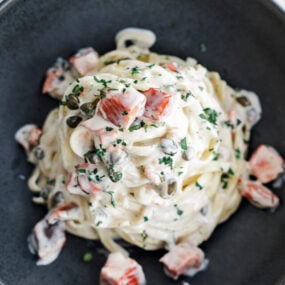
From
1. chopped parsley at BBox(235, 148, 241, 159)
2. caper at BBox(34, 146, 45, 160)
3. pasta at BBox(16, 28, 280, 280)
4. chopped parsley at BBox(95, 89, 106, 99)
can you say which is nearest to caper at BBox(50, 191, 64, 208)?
pasta at BBox(16, 28, 280, 280)

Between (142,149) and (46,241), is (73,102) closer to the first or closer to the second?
(142,149)

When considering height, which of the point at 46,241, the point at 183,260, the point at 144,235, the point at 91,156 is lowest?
the point at 46,241

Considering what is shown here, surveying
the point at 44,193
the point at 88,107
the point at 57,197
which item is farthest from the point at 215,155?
the point at 44,193

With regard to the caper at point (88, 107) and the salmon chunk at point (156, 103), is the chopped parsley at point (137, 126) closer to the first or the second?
the salmon chunk at point (156, 103)

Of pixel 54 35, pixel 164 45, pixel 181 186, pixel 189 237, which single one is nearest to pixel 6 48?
pixel 54 35

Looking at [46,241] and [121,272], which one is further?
[46,241]

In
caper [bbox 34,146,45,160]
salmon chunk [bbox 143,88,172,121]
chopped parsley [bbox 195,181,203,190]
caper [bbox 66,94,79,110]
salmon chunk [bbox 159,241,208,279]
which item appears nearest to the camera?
salmon chunk [bbox 143,88,172,121]

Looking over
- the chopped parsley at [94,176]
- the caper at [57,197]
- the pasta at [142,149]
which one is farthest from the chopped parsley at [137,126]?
the caper at [57,197]

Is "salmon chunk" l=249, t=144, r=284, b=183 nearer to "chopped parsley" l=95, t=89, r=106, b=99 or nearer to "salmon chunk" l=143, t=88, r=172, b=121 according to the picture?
"salmon chunk" l=143, t=88, r=172, b=121
